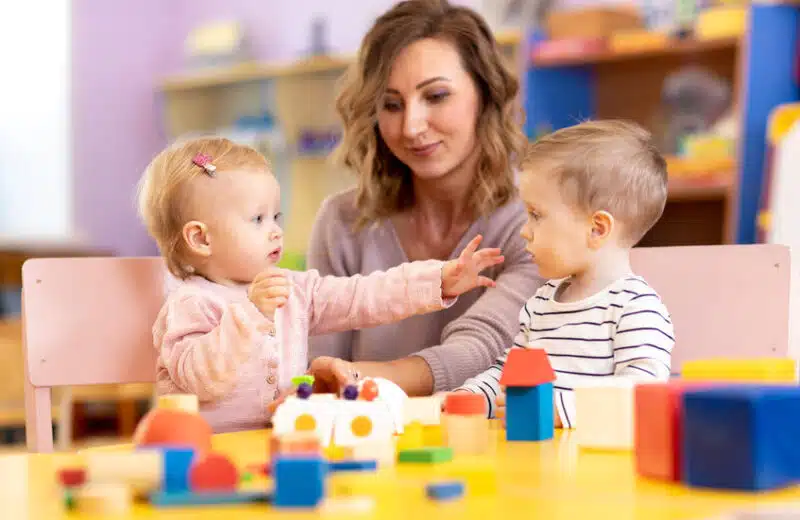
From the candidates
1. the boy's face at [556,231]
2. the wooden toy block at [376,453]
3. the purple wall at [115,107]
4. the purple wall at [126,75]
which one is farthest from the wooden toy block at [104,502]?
the purple wall at [115,107]

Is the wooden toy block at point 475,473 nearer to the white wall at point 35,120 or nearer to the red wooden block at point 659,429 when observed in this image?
the red wooden block at point 659,429

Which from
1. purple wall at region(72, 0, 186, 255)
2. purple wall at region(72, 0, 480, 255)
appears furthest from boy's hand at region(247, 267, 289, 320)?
purple wall at region(72, 0, 186, 255)

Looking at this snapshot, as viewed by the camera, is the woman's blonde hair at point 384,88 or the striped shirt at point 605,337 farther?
the woman's blonde hair at point 384,88

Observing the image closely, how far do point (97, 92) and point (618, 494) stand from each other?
550 cm

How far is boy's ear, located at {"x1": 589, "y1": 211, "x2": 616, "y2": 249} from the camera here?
130 centimetres

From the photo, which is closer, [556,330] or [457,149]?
[556,330]

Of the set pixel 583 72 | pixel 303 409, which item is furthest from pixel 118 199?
pixel 303 409

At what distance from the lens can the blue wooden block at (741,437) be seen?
2.47 feet

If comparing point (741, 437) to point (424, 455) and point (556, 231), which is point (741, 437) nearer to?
point (424, 455)

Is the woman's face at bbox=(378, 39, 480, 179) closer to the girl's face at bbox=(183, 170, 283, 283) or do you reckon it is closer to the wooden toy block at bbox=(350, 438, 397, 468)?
the girl's face at bbox=(183, 170, 283, 283)

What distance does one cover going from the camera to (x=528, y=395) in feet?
3.53

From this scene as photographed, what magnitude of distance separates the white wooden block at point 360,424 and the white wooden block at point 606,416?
18 centimetres

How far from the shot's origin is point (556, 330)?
128 cm

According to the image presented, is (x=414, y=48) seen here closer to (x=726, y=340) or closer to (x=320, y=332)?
(x=320, y=332)
